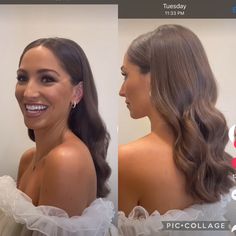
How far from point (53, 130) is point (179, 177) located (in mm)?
498

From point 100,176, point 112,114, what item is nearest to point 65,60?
A: point 112,114

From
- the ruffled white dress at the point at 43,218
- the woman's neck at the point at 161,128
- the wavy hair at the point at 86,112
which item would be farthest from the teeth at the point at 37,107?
the woman's neck at the point at 161,128

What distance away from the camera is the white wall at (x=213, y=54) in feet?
5.29

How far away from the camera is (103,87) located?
1.61m

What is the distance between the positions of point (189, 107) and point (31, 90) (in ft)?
1.91

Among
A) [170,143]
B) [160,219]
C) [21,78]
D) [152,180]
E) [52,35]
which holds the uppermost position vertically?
[52,35]

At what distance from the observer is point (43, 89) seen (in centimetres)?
158

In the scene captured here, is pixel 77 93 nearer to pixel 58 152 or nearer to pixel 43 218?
pixel 58 152

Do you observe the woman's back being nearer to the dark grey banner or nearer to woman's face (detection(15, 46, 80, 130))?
woman's face (detection(15, 46, 80, 130))

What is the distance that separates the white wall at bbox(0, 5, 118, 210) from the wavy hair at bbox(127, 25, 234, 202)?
108mm

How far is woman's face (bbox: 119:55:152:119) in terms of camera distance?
1.60 meters

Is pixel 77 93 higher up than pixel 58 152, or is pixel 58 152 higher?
pixel 77 93

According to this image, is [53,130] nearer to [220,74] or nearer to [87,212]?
[87,212]

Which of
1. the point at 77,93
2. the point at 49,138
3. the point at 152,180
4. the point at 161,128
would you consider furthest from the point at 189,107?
the point at 49,138
